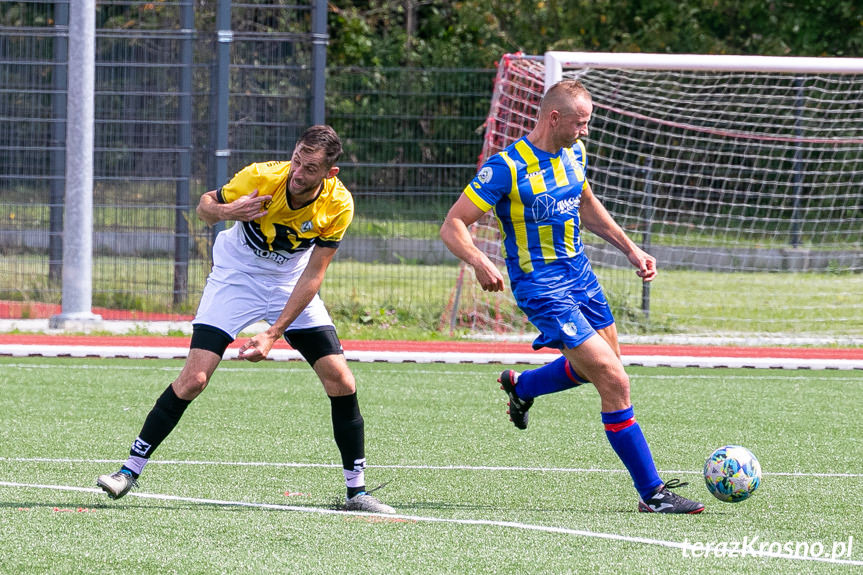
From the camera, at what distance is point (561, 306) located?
598 centimetres

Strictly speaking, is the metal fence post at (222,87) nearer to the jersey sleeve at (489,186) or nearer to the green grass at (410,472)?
the green grass at (410,472)

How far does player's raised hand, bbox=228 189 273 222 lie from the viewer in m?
5.56

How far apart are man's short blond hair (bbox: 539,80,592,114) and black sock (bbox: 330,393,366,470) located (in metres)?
1.56

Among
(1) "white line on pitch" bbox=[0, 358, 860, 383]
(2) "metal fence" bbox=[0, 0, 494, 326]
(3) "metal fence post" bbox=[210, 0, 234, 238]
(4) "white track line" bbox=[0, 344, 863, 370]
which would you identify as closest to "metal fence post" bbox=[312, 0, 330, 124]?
(2) "metal fence" bbox=[0, 0, 494, 326]

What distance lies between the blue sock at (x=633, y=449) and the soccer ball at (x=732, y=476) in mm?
240

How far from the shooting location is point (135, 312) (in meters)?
12.9

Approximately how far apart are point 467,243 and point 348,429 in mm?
977

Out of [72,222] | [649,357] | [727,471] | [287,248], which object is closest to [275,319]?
[287,248]

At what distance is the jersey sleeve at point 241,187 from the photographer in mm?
5656

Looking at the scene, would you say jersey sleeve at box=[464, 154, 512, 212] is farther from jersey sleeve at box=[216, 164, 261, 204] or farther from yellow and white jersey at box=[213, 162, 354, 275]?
jersey sleeve at box=[216, 164, 261, 204]

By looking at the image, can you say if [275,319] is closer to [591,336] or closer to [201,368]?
[201,368]

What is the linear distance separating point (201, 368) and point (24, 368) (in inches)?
192

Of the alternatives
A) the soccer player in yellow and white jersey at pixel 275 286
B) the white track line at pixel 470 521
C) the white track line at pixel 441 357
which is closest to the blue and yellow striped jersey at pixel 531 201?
the soccer player in yellow and white jersey at pixel 275 286

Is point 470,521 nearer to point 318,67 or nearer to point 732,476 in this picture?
point 732,476
